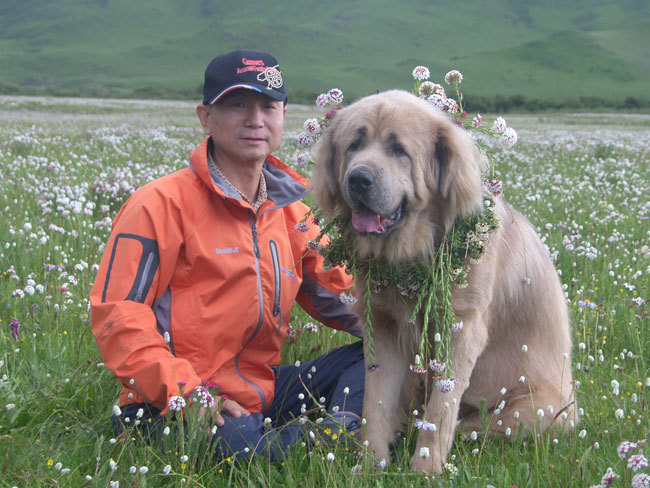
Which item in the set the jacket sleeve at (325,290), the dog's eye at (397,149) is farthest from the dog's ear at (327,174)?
the jacket sleeve at (325,290)

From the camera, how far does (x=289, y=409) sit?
3873 mm

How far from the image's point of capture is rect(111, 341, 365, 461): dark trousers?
10.1ft

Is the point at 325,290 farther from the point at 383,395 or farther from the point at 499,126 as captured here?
the point at 499,126

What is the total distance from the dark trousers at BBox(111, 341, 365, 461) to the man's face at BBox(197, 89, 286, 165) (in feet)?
4.47

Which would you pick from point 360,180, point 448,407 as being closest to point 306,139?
point 360,180

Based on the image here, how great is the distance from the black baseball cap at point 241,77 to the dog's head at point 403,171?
575 millimetres

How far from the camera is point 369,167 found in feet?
9.55

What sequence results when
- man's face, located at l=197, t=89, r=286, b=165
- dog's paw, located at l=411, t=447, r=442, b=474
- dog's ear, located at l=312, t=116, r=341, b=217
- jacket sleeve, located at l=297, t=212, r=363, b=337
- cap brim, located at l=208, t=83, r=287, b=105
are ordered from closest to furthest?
dog's paw, located at l=411, t=447, r=442, b=474
dog's ear, located at l=312, t=116, r=341, b=217
cap brim, located at l=208, t=83, r=287, b=105
man's face, located at l=197, t=89, r=286, b=165
jacket sleeve, located at l=297, t=212, r=363, b=337

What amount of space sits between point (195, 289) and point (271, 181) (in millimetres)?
897

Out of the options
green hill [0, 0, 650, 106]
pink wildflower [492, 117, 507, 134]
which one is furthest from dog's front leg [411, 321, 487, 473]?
green hill [0, 0, 650, 106]

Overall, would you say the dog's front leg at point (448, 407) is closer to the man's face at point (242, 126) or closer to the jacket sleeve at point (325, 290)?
the jacket sleeve at point (325, 290)

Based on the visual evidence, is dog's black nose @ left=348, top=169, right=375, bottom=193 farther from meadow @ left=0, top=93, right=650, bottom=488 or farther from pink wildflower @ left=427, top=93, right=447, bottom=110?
meadow @ left=0, top=93, right=650, bottom=488

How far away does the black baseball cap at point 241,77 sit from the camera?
348 centimetres

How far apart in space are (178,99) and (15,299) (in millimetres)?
44532
